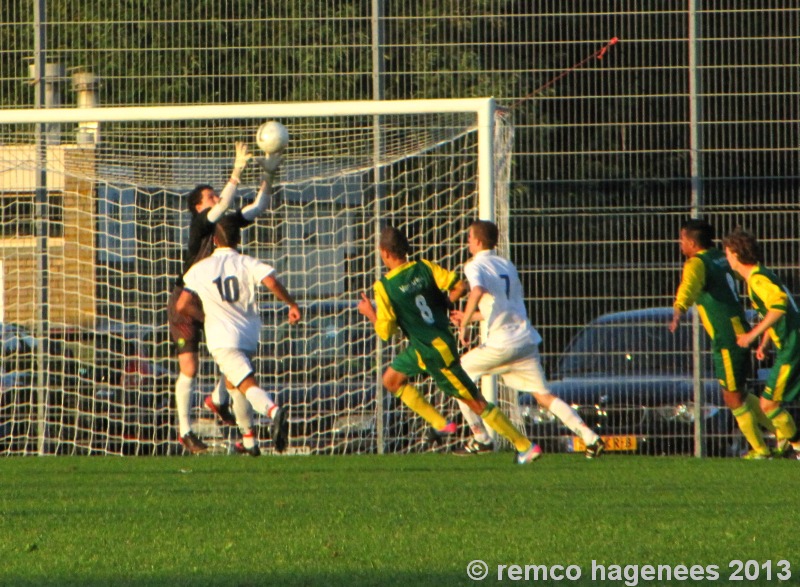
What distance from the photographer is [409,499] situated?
8.55 meters

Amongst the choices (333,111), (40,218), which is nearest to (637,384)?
(333,111)

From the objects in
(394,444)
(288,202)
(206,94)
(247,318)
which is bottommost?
(394,444)

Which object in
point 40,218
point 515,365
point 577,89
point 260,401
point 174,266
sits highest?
point 577,89

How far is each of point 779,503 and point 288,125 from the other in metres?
7.25

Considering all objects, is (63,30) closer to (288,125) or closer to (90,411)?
(288,125)

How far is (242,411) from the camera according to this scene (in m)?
11.4

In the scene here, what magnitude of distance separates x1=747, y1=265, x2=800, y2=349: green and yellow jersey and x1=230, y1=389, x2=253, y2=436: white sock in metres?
4.05

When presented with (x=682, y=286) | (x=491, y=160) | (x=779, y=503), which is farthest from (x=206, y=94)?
(x=779, y=503)

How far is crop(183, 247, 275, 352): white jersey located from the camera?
10930mm

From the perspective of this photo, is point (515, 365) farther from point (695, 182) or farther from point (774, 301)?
point (695, 182)

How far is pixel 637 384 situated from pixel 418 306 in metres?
3.00

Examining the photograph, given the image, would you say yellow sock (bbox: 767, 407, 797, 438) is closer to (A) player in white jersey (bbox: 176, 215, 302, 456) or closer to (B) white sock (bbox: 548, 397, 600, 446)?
(B) white sock (bbox: 548, 397, 600, 446)

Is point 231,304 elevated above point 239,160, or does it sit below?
below

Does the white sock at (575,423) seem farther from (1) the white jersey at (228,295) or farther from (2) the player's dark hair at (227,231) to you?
(2) the player's dark hair at (227,231)
